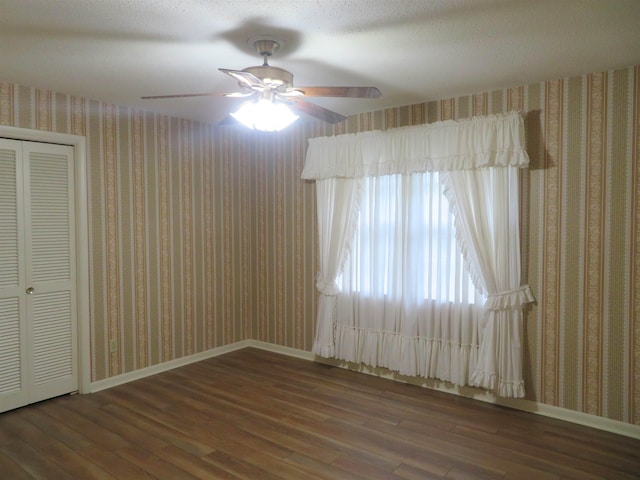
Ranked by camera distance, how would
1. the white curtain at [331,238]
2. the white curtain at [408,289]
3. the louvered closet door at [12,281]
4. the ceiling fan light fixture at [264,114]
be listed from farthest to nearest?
the white curtain at [331,238] < the white curtain at [408,289] < the louvered closet door at [12,281] < the ceiling fan light fixture at [264,114]

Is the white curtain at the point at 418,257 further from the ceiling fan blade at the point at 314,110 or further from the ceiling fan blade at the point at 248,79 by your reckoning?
the ceiling fan blade at the point at 248,79

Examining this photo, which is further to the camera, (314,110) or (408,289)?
(408,289)

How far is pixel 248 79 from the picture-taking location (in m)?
2.36

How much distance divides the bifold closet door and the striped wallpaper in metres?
0.19

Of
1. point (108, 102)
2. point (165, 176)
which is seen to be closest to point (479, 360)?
point (165, 176)

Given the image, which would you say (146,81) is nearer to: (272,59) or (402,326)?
(272,59)

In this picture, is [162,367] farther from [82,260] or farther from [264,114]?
[264,114]

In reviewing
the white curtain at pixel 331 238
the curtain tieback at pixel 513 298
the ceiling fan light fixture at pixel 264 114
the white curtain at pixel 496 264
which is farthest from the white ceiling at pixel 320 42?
the curtain tieback at pixel 513 298

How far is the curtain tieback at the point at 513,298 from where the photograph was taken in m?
3.43

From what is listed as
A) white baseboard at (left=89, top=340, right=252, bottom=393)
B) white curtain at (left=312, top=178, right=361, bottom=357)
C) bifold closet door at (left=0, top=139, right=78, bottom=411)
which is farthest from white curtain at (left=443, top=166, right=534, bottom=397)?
bifold closet door at (left=0, top=139, right=78, bottom=411)

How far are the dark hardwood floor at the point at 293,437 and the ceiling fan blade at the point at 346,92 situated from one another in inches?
84.5

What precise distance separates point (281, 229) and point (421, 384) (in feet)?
7.11

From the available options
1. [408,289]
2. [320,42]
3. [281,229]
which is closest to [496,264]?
[408,289]

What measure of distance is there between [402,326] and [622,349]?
1636mm
